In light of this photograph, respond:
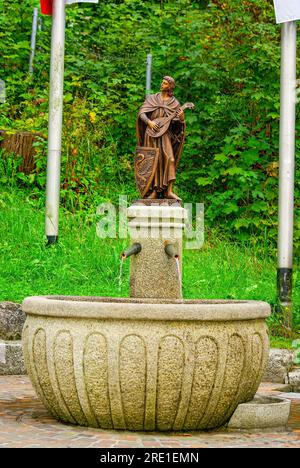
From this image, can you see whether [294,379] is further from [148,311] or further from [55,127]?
[55,127]

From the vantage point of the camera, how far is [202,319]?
551 centimetres

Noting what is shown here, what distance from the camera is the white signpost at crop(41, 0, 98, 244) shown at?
420 inches

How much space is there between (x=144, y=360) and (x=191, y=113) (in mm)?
9328

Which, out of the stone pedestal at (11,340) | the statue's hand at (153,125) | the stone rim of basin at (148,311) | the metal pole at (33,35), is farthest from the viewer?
the metal pole at (33,35)

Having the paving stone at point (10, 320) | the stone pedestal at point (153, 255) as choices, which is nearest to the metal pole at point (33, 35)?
the paving stone at point (10, 320)

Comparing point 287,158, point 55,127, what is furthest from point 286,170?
point 55,127

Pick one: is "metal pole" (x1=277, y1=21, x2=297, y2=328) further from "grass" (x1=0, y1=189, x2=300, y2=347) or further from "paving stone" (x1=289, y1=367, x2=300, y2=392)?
"paving stone" (x1=289, y1=367, x2=300, y2=392)

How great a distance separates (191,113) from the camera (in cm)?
1439

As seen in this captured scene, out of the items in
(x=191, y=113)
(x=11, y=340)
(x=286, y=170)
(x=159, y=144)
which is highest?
(x=191, y=113)

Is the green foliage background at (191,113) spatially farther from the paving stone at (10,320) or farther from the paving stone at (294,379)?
the paving stone at (10,320)

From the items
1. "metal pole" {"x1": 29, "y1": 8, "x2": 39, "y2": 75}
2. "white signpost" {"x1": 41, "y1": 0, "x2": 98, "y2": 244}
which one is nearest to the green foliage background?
"metal pole" {"x1": 29, "y1": 8, "x2": 39, "y2": 75}

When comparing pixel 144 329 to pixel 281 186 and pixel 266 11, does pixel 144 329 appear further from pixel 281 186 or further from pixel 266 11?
pixel 266 11

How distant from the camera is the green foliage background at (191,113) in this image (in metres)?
13.6

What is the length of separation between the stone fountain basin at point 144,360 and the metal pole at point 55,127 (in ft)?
15.9
